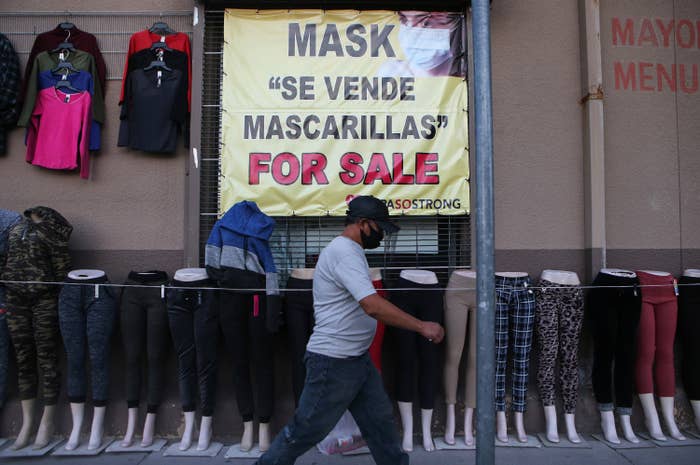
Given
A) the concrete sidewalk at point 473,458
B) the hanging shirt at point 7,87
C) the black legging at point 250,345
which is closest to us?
the concrete sidewalk at point 473,458

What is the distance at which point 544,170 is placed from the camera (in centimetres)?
503

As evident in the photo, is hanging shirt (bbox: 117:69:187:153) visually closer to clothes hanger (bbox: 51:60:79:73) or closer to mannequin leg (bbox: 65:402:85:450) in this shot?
clothes hanger (bbox: 51:60:79:73)

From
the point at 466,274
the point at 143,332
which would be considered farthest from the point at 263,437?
the point at 466,274

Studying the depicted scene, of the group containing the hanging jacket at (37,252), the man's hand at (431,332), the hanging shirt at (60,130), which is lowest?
the man's hand at (431,332)

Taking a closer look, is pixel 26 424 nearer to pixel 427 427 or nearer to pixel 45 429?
pixel 45 429

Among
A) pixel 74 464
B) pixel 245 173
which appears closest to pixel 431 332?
pixel 245 173

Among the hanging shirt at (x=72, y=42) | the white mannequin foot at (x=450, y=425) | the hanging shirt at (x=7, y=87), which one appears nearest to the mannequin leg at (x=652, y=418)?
the white mannequin foot at (x=450, y=425)

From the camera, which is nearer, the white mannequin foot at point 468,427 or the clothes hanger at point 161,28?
the white mannequin foot at point 468,427

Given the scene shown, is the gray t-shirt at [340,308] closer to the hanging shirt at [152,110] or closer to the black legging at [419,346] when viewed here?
the black legging at [419,346]

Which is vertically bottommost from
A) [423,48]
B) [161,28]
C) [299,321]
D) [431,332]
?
[299,321]

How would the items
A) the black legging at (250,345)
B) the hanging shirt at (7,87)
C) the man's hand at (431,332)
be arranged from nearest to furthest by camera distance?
the man's hand at (431,332), the black legging at (250,345), the hanging shirt at (7,87)

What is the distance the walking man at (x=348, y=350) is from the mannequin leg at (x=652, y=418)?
269 centimetres

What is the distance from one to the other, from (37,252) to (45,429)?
152 centimetres

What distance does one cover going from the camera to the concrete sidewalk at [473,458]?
4.11m
